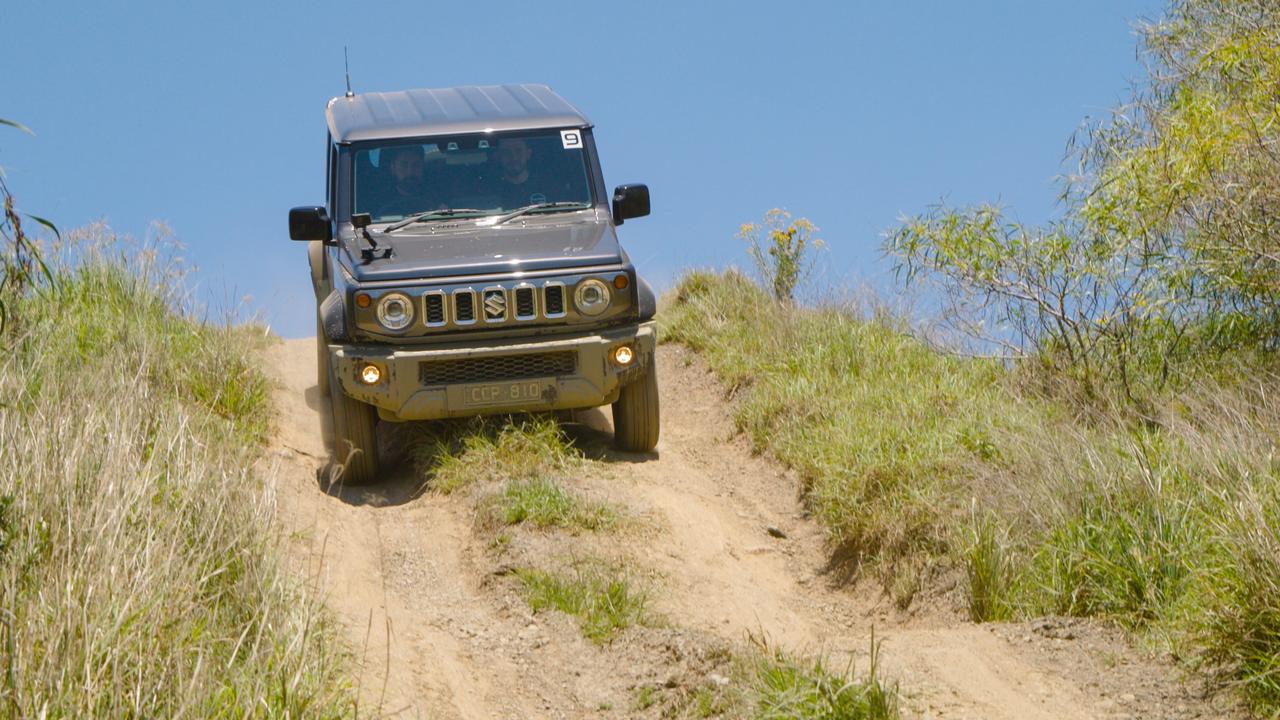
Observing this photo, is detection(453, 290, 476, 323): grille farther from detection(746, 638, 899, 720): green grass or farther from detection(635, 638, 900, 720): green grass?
detection(746, 638, 899, 720): green grass

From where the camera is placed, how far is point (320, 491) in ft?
26.3

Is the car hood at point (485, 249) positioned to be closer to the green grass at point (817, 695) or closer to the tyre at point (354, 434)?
the tyre at point (354, 434)

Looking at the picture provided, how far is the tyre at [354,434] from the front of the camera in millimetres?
7996

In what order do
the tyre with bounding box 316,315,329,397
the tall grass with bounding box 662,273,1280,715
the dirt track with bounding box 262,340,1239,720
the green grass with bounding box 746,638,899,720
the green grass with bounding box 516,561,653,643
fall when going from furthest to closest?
1. the tyre with bounding box 316,315,329,397
2. the green grass with bounding box 516,561,653,643
3. the tall grass with bounding box 662,273,1280,715
4. the dirt track with bounding box 262,340,1239,720
5. the green grass with bounding box 746,638,899,720

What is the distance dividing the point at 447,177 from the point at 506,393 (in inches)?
59.2

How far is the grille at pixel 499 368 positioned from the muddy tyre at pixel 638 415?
0.53m

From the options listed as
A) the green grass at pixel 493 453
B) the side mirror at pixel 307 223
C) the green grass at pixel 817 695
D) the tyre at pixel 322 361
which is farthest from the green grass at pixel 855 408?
the side mirror at pixel 307 223

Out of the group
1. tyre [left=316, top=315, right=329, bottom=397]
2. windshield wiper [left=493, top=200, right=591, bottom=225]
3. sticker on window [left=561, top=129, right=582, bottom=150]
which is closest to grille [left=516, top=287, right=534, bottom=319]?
windshield wiper [left=493, top=200, right=591, bottom=225]

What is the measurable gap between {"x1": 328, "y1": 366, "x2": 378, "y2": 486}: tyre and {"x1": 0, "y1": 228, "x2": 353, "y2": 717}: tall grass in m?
0.92

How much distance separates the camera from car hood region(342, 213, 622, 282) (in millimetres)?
7762

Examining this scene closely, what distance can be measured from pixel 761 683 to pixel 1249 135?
545 centimetres

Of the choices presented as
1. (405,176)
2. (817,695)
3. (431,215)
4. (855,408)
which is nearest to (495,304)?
(431,215)

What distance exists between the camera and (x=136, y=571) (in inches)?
177

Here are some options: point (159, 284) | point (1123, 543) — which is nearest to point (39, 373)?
point (159, 284)
